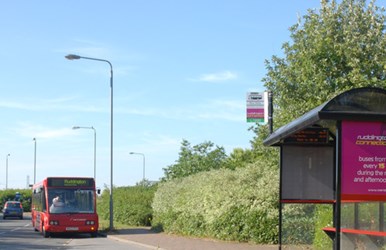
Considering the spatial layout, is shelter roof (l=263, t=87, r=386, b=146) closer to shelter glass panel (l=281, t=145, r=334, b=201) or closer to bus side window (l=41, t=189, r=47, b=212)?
shelter glass panel (l=281, t=145, r=334, b=201)

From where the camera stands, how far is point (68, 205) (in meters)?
29.6

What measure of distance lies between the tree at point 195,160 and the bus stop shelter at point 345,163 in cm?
3263

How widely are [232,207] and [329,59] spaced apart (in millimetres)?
6684

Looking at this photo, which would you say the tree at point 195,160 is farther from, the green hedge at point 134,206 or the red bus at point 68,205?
the red bus at point 68,205

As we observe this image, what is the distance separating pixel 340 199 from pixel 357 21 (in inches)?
693

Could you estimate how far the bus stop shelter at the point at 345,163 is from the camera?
820cm

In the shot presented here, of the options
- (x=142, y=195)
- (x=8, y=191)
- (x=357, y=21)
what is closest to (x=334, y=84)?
Answer: (x=357, y=21)

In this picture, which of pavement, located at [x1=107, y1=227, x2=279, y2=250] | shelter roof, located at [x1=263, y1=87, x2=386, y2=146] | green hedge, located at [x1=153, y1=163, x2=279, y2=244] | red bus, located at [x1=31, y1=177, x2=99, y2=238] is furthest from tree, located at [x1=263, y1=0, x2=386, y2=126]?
shelter roof, located at [x1=263, y1=87, x2=386, y2=146]

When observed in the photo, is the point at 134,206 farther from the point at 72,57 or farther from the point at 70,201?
the point at 72,57

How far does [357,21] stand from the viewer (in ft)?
79.7

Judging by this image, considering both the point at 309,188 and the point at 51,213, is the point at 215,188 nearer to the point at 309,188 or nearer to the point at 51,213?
the point at 51,213

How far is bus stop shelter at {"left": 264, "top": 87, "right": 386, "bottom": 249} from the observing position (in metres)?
8.20

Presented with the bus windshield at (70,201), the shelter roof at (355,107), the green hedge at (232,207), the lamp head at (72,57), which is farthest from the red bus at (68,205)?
the shelter roof at (355,107)

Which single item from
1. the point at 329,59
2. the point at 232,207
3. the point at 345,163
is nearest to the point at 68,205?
the point at 232,207
